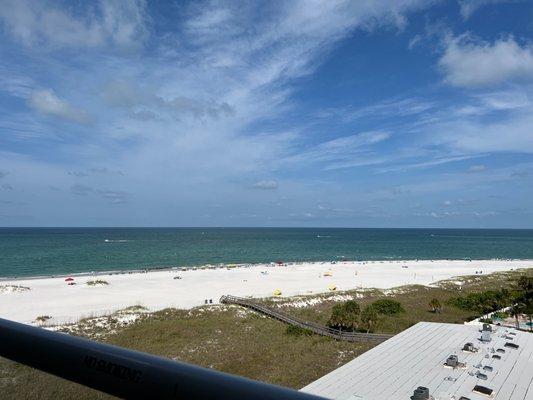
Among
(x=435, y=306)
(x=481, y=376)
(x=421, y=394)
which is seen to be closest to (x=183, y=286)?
(x=435, y=306)

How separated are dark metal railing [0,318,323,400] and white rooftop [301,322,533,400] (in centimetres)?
1220

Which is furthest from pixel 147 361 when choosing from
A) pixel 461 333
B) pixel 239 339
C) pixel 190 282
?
pixel 190 282

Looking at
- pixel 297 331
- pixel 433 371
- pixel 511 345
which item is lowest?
pixel 297 331

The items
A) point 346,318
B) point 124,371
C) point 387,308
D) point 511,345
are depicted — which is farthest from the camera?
point 387,308

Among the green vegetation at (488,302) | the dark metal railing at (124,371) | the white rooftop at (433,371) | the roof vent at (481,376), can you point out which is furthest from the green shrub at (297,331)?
the dark metal railing at (124,371)

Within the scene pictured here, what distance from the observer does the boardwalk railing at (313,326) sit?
26062mm

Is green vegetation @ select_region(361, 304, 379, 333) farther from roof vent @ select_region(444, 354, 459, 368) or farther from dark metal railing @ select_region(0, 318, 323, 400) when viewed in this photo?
dark metal railing @ select_region(0, 318, 323, 400)

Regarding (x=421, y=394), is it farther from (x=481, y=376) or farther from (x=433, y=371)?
(x=481, y=376)

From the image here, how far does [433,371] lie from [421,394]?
2983mm

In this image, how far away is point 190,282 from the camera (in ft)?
182

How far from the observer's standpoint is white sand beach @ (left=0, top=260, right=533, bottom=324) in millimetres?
37312

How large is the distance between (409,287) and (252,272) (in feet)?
88.9

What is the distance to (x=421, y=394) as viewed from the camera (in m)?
12.6

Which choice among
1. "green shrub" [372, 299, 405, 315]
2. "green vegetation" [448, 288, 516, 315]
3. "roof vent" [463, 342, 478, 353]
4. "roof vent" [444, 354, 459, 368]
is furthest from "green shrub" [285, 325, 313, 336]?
"green vegetation" [448, 288, 516, 315]
